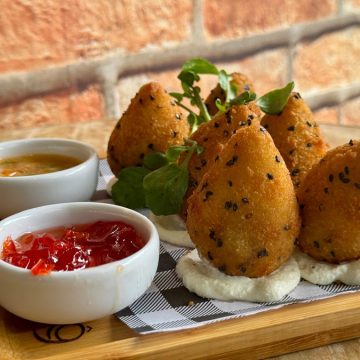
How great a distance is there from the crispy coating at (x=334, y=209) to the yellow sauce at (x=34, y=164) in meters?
0.63

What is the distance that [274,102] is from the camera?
148 centimetres

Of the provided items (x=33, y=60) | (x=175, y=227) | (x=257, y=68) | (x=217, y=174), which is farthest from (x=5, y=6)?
(x=217, y=174)

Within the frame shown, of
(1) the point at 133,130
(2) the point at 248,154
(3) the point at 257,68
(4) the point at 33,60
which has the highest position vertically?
(2) the point at 248,154

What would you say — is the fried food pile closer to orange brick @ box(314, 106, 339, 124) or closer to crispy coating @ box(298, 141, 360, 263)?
crispy coating @ box(298, 141, 360, 263)

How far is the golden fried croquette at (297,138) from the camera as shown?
1470mm

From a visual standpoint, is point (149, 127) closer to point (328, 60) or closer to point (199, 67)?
point (199, 67)

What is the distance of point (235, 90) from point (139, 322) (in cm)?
68

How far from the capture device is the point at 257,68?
3156 millimetres

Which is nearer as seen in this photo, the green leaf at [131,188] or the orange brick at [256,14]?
the green leaf at [131,188]

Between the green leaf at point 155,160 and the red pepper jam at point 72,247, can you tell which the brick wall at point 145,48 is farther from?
the red pepper jam at point 72,247

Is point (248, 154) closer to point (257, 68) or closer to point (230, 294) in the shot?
point (230, 294)

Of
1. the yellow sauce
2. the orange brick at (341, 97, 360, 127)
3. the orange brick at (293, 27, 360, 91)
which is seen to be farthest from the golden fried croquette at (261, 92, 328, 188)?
the orange brick at (341, 97, 360, 127)

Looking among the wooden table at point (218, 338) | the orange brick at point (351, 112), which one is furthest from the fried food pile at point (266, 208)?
the orange brick at point (351, 112)

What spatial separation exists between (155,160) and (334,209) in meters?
0.46
